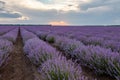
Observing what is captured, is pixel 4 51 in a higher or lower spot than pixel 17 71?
higher

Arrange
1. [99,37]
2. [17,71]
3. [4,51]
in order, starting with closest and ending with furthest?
1. [17,71]
2. [4,51]
3. [99,37]

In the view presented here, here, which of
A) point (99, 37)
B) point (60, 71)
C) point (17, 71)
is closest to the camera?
point (60, 71)

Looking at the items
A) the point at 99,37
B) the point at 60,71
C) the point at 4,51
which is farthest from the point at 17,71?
the point at 99,37

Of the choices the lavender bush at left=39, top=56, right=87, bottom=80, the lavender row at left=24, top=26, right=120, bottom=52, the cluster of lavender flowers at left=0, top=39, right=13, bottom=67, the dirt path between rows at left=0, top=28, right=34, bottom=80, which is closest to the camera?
the lavender bush at left=39, top=56, right=87, bottom=80

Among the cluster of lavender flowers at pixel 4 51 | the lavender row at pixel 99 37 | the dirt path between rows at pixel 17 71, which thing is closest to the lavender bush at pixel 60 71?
the dirt path between rows at pixel 17 71

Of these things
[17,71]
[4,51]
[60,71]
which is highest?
[60,71]

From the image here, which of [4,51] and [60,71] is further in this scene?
[4,51]

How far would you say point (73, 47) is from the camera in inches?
269

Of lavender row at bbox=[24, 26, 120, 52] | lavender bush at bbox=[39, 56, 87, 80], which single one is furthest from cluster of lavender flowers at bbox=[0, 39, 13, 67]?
lavender row at bbox=[24, 26, 120, 52]

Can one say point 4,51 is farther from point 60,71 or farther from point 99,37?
point 99,37

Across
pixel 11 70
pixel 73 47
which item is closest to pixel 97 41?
pixel 73 47

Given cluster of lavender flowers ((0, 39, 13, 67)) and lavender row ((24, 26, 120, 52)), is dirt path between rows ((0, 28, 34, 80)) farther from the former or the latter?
lavender row ((24, 26, 120, 52))

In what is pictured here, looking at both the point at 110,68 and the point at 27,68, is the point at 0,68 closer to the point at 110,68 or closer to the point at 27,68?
the point at 27,68

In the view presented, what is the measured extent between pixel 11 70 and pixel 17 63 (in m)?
0.84
